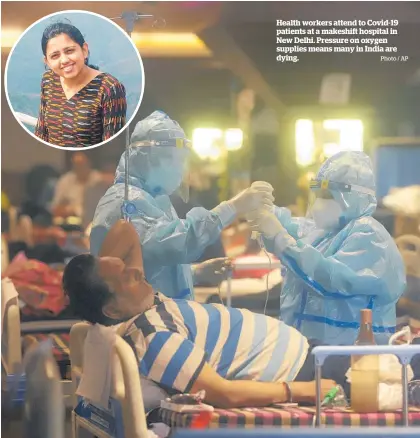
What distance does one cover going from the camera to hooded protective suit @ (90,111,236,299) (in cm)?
236

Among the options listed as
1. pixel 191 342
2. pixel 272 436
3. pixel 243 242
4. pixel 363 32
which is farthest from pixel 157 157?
pixel 272 436

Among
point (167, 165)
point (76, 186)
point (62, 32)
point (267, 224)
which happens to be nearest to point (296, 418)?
point (267, 224)

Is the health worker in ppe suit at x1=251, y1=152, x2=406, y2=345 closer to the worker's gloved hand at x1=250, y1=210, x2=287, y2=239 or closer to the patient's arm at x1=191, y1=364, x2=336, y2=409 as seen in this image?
the worker's gloved hand at x1=250, y1=210, x2=287, y2=239

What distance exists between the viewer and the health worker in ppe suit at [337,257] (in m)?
2.35

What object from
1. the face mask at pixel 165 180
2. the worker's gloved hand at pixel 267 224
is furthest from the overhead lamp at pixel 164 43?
the worker's gloved hand at pixel 267 224

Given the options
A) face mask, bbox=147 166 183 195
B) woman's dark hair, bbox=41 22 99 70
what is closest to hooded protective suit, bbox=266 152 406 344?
face mask, bbox=147 166 183 195

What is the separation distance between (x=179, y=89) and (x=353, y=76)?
1.86ft

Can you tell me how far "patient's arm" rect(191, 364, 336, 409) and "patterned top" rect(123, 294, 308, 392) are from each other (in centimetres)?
2

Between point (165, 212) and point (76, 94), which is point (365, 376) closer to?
point (165, 212)

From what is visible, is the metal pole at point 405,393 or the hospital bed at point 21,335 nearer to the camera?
the metal pole at point 405,393

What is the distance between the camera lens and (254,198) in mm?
2377

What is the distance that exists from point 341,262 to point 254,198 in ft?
1.14

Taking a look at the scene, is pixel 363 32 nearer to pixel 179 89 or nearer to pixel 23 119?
pixel 179 89

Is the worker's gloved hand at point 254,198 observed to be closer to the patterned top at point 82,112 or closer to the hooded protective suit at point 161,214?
the hooded protective suit at point 161,214
